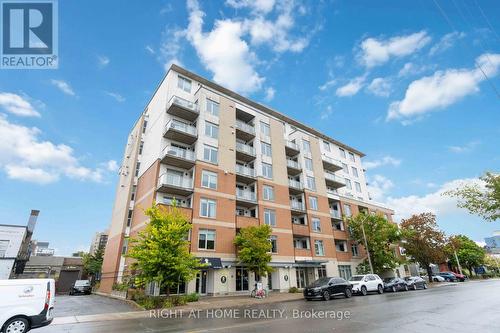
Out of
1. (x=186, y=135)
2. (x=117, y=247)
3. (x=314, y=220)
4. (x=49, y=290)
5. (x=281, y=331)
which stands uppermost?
(x=186, y=135)

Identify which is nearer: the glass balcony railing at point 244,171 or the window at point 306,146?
the glass balcony railing at point 244,171

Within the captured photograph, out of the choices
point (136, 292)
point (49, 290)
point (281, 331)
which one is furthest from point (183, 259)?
point (281, 331)

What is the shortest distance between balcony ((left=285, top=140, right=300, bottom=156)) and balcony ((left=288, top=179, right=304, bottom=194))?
4.32 meters

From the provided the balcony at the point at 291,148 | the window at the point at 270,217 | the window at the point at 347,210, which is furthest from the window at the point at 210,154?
the window at the point at 347,210

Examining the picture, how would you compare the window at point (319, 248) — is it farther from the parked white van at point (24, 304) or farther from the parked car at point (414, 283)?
the parked white van at point (24, 304)

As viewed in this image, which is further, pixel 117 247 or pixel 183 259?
pixel 117 247

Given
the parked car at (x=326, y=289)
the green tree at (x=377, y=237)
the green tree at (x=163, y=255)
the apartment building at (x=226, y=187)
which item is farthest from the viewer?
the green tree at (x=377, y=237)

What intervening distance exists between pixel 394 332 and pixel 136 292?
18.7 metres

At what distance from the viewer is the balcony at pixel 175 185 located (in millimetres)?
24328

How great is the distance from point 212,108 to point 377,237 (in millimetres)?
25251

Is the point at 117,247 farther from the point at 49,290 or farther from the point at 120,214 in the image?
the point at 49,290

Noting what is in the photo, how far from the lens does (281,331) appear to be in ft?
29.0

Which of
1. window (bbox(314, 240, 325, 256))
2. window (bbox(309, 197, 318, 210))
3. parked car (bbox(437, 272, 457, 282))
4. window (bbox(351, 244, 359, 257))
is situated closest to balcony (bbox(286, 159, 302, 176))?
window (bbox(309, 197, 318, 210))

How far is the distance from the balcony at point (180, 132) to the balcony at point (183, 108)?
1.01 metres
